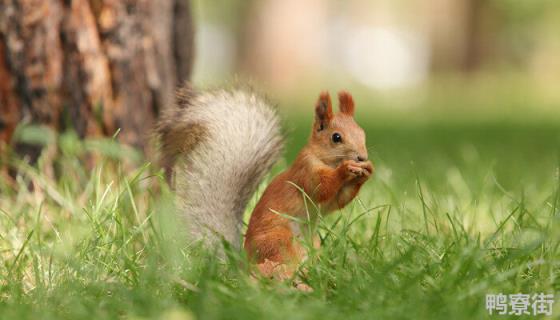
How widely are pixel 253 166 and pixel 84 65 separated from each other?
4.27ft

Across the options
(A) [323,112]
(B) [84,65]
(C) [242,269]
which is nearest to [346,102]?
(A) [323,112]

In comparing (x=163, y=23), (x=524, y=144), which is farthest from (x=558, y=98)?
(x=163, y=23)

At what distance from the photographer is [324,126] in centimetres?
221

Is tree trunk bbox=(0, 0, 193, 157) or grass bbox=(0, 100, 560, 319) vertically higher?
tree trunk bbox=(0, 0, 193, 157)

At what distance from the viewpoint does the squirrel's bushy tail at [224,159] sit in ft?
7.52

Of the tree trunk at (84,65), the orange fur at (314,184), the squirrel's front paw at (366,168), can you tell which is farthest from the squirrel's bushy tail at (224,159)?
the tree trunk at (84,65)

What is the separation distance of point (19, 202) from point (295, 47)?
10717 millimetres

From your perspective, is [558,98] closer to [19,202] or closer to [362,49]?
[19,202]

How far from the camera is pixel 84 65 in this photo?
334 cm

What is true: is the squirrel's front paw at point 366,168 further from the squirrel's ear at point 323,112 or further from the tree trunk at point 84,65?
the tree trunk at point 84,65

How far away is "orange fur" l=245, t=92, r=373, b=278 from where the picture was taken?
2098 millimetres

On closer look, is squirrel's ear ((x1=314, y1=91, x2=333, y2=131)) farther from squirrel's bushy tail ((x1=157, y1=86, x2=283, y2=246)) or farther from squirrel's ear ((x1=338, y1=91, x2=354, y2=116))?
squirrel's bushy tail ((x1=157, y1=86, x2=283, y2=246))

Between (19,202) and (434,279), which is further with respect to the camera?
(19,202)

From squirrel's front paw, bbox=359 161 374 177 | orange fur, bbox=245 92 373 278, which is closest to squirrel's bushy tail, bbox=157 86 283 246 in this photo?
orange fur, bbox=245 92 373 278
